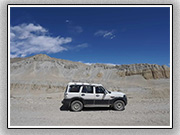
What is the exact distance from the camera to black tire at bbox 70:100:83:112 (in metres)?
7.13

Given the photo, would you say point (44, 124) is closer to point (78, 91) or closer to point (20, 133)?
point (20, 133)

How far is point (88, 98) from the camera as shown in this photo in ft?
23.6

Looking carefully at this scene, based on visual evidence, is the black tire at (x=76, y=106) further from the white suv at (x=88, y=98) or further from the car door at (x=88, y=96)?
the car door at (x=88, y=96)

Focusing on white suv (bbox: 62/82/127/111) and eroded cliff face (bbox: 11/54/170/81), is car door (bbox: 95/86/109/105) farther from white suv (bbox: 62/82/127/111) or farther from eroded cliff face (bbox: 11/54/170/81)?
eroded cliff face (bbox: 11/54/170/81)

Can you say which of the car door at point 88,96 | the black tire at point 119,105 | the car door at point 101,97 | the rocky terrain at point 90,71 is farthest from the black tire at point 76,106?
the rocky terrain at point 90,71

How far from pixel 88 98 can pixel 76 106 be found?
0.72m

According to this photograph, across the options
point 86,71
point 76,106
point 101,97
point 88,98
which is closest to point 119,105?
point 101,97

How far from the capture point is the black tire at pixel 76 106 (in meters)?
7.13

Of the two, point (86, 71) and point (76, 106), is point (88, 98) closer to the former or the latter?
point (76, 106)

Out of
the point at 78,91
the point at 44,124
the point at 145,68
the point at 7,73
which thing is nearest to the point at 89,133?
the point at 44,124

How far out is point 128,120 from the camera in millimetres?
5922

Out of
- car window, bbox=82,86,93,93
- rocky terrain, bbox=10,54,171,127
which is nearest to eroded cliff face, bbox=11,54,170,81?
rocky terrain, bbox=10,54,171,127

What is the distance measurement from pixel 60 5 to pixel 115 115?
17.5ft

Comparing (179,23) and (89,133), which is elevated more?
(179,23)
